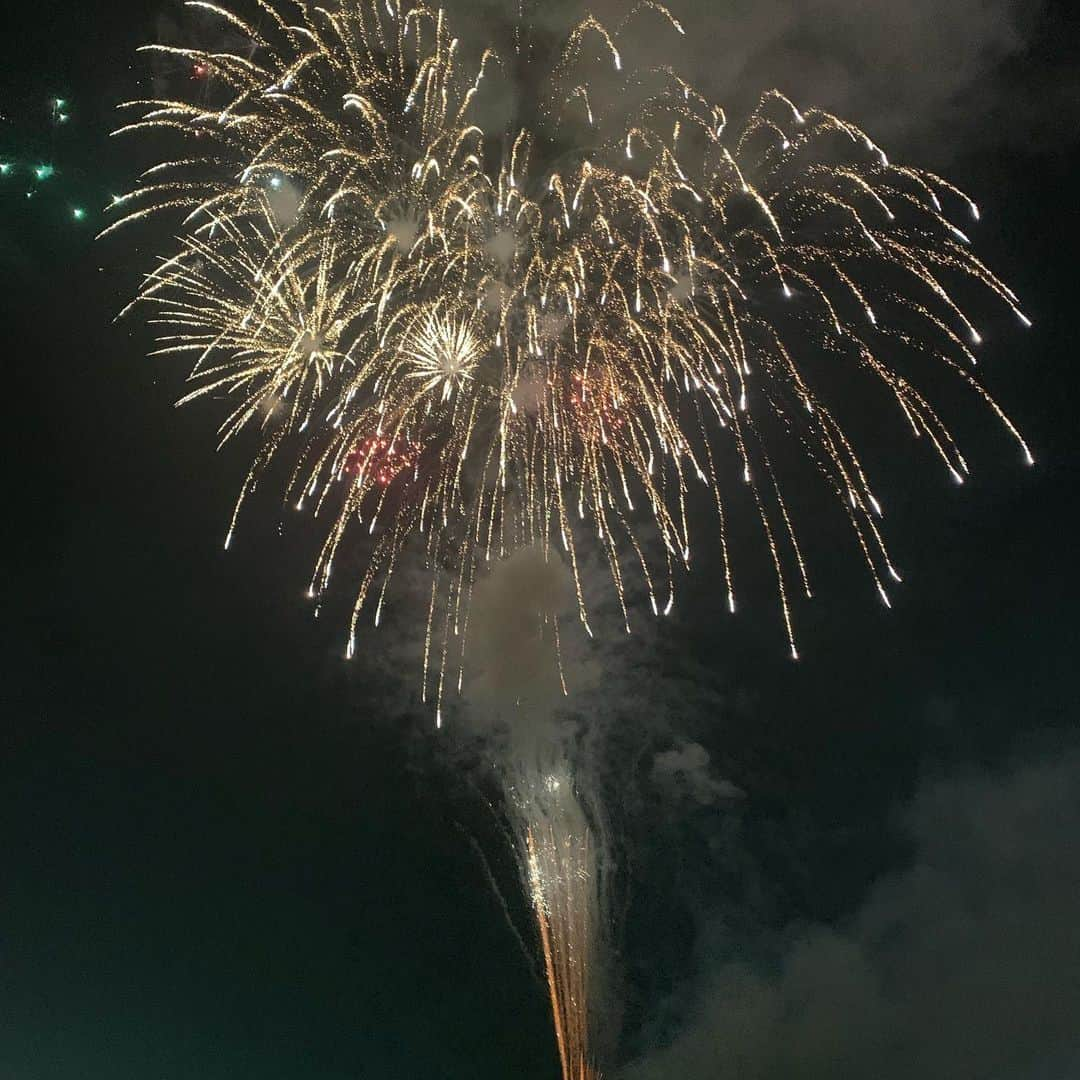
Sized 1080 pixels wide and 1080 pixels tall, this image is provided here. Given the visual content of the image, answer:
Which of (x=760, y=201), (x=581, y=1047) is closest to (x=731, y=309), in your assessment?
(x=760, y=201)

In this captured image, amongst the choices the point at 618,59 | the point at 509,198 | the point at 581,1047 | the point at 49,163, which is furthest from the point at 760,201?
the point at 581,1047

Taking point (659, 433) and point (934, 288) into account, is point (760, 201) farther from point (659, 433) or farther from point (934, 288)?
point (659, 433)

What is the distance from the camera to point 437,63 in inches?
458

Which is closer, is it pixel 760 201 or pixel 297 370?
pixel 760 201

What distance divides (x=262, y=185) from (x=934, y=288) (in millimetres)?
8806

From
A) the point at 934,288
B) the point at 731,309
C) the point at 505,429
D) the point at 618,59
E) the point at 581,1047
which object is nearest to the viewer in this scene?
the point at 618,59

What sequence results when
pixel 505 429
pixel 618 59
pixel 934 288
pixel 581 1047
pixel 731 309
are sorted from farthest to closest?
pixel 581 1047
pixel 505 429
pixel 731 309
pixel 934 288
pixel 618 59

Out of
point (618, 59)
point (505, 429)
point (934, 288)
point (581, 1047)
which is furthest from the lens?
point (581, 1047)

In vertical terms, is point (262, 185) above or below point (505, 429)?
above

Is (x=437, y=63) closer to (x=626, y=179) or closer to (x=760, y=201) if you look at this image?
(x=626, y=179)

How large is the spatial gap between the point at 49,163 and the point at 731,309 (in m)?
10.3

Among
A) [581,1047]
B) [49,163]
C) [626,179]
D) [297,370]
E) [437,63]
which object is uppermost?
[49,163]

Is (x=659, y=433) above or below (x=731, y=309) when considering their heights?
below

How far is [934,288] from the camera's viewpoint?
11406 millimetres
